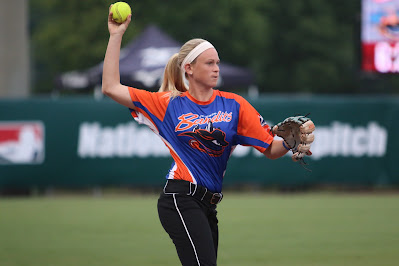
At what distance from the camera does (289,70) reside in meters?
40.0

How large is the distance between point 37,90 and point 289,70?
14762 millimetres

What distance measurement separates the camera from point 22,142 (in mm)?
16391

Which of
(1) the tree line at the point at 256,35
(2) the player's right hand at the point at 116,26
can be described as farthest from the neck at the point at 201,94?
(1) the tree line at the point at 256,35

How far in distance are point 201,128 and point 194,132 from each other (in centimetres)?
6

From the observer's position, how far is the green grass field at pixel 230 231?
8844 mm

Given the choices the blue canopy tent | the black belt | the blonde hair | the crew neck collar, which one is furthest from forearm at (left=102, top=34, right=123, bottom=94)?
the blue canopy tent

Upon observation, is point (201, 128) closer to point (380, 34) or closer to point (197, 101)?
point (197, 101)

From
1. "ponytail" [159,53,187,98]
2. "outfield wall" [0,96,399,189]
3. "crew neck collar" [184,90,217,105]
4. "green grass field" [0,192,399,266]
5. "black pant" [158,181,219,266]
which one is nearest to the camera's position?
"black pant" [158,181,219,266]

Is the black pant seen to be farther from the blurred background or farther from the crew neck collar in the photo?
the blurred background

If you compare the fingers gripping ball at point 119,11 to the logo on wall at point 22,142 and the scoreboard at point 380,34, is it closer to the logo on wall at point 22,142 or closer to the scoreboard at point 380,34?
the logo on wall at point 22,142

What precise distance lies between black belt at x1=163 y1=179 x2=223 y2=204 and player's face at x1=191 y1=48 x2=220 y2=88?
2.40 ft

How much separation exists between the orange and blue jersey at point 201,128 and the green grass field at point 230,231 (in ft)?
10.4

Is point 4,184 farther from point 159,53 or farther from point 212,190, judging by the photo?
point 212,190

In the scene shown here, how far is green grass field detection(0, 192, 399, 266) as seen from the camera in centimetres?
884
